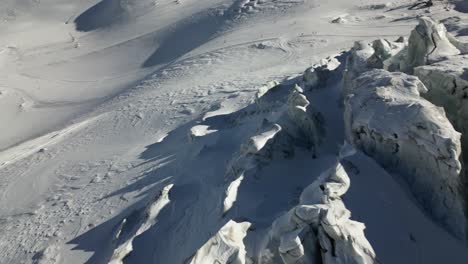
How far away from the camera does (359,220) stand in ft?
15.7

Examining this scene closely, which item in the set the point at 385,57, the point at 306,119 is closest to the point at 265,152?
the point at 306,119

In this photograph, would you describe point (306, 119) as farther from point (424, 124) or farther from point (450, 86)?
point (424, 124)

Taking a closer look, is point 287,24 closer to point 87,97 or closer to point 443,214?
point 87,97

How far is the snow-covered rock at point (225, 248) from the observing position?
5.23 metres

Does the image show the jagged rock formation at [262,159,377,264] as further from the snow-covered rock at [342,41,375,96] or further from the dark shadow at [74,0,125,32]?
the dark shadow at [74,0,125,32]

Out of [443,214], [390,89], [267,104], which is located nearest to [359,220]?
[443,214]

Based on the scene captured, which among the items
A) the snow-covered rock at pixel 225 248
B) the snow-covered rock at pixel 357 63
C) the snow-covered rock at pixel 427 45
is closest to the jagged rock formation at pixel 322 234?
the snow-covered rock at pixel 225 248

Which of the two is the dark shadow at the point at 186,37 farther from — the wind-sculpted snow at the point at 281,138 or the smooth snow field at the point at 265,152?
the wind-sculpted snow at the point at 281,138

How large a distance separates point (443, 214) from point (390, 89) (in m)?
1.85

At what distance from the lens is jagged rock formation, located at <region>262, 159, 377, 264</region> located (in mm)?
4367

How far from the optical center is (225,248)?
5.36 metres

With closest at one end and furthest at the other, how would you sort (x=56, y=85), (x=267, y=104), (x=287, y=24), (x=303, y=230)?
(x=303, y=230) → (x=267, y=104) → (x=287, y=24) → (x=56, y=85)

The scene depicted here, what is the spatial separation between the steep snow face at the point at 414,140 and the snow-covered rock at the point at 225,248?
78.4 inches

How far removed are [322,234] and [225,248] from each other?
4.29 ft
